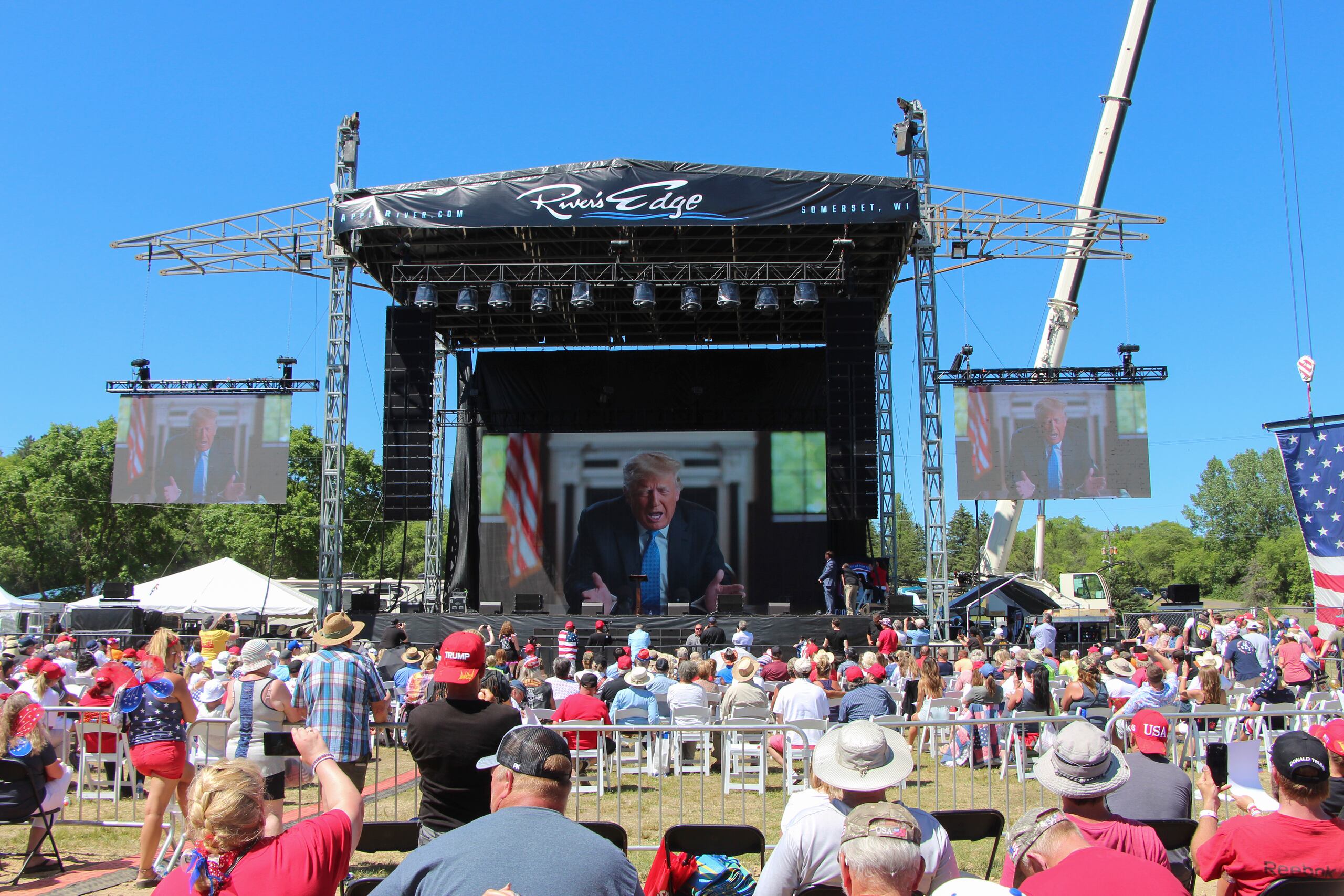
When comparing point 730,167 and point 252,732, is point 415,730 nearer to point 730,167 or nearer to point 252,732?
point 252,732

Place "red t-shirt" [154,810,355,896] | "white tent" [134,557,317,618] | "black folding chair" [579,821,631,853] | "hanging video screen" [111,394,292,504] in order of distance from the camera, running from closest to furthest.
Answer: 1. "red t-shirt" [154,810,355,896]
2. "black folding chair" [579,821,631,853]
3. "hanging video screen" [111,394,292,504]
4. "white tent" [134,557,317,618]

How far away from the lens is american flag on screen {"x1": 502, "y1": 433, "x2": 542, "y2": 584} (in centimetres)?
2344

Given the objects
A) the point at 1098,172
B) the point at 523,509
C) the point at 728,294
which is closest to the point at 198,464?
the point at 523,509

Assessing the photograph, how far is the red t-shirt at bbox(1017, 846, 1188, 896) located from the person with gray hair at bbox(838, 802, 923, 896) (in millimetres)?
473

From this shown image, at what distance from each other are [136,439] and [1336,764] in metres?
21.7

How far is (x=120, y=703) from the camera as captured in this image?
5.57 metres

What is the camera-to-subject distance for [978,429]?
20047 mm

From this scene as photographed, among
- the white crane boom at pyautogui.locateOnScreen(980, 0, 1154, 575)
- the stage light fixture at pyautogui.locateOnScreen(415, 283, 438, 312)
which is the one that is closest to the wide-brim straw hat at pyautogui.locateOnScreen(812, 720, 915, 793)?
the stage light fixture at pyautogui.locateOnScreen(415, 283, 438, 312)

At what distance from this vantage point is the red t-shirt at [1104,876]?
8.04 ft

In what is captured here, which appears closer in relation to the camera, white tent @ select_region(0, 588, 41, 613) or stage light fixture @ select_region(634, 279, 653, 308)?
stage light fixture @ select_region(634, 279, 653, 308)

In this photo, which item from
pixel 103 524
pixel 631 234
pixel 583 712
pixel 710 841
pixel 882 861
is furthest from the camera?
pixel 103 524

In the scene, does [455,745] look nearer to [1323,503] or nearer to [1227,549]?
[1323,503]

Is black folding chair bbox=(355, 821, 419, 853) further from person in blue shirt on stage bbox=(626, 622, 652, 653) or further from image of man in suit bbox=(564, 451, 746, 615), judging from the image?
image of man in suit bbox=(564, 451, 746, 615)

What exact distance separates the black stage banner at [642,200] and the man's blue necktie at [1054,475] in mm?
5520
